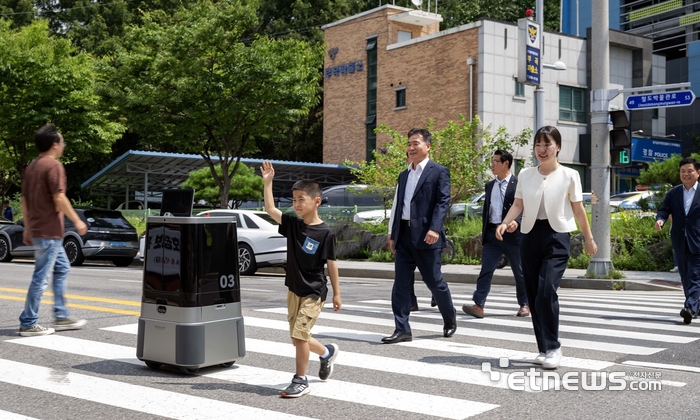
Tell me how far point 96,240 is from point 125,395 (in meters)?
15.6

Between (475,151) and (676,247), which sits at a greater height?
(475,151)

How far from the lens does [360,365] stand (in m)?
6.17

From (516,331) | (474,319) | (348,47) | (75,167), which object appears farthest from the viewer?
(75,167)

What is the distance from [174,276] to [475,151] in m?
16.5

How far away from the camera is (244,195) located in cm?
3284

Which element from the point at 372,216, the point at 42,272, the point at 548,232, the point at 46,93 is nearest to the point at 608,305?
the point at 548,232

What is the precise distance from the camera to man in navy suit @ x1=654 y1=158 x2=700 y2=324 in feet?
28.5

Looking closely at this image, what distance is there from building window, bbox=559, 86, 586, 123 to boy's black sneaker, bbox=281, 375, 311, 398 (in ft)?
112

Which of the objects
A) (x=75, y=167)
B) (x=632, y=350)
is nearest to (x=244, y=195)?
(x=75, y=167)

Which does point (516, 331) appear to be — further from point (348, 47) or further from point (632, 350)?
point (348, 47)

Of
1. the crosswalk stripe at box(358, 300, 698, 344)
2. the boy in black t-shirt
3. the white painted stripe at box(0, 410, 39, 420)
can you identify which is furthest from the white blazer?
the white painted stripe at box(0, 410, 39, 420)

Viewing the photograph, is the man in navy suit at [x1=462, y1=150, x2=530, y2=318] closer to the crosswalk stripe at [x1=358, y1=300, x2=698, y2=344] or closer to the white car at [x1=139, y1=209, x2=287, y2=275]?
the crosswalk stripe at [x1=358, y1=300, x2=698, y2=344]

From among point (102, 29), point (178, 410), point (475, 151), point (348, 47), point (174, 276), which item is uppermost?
point (102, 29)

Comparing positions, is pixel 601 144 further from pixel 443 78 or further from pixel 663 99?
pixel 443 78
